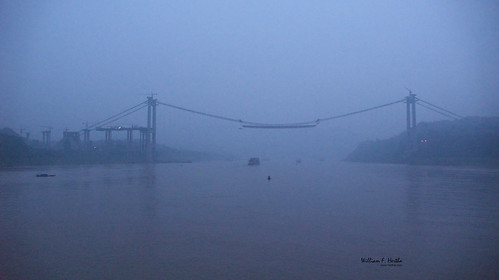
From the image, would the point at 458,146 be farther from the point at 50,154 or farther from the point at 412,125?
the point at 50,154

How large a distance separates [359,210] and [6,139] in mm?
46135

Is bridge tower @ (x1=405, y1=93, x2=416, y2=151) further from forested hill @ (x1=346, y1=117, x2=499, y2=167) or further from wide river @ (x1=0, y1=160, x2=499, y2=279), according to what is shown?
wide river @ (x1=0, y1=160, x2=499, y2=279)

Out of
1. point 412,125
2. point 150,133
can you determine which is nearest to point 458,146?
point 412,125

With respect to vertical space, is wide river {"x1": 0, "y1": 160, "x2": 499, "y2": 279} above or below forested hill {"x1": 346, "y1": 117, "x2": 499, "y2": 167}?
below

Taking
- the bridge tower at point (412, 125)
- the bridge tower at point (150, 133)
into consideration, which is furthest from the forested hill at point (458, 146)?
the bridge tower at point (150, 133)

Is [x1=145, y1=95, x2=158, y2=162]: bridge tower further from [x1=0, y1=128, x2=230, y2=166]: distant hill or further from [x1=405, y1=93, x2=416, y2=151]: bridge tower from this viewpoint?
[x1=405, y1=93, x2=416, y2=151]: bridge tower

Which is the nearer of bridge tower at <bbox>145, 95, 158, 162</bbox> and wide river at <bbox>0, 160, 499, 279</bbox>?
wide river at <bbox>0, 160, 499, 279</bbox>

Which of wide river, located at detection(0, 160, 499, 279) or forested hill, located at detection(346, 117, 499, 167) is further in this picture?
forested hill, located at detection(346, 117, 499, 167)

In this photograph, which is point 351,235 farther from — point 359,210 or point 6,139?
point 6,139

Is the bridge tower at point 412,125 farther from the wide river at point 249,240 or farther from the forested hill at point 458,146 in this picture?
the wide river at point 249,240

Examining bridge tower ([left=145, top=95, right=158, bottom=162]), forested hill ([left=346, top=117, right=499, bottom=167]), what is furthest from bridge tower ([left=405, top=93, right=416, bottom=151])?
bridge tower ([left=145, top=95, right=158, bottom=162])

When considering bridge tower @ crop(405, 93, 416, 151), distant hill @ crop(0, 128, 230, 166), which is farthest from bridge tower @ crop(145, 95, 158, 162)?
bridge tower @ crop(405, 93, 416, 151)

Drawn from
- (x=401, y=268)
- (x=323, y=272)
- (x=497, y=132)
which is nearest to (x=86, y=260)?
(x=323, y=272)

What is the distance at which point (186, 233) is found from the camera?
756 centimetres
